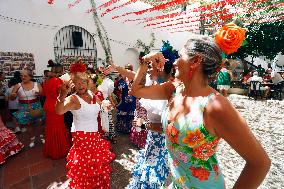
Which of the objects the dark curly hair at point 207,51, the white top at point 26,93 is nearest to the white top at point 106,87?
the white top at point 26,93

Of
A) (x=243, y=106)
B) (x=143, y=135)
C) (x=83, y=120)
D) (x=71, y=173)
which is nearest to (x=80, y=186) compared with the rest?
(x=71, y=173)

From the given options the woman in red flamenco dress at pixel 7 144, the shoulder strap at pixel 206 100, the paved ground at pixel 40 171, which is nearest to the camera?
the shoulder strap at pixel 206 100

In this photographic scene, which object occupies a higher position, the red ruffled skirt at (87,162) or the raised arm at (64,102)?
the raised arm at (64,102)

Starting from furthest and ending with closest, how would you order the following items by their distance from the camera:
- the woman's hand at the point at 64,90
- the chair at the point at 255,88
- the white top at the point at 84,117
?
the chair at the point at 255,88, the white top at the point at 84,117, the woman's hand at the point at 64,90

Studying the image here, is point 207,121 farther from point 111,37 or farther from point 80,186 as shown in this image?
point 111,37

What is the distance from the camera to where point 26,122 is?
659 centimetres

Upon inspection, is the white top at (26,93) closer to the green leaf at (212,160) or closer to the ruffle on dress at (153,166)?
the ruffle on dress at (153,166)

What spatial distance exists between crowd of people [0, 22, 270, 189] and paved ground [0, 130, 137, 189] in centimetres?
23

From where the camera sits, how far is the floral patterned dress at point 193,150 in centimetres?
152

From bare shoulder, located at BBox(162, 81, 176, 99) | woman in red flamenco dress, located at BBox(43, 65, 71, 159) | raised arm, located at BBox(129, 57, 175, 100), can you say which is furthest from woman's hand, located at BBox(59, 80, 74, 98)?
woman in red flamenco dress, located at BBox(43, 65, 71, 159)

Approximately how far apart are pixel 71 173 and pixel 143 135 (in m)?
2.41

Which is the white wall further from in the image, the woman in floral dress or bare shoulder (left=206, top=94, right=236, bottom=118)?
bare shoulder (left=206, top=94, right=236, bottom=118)

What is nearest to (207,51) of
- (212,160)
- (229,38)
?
(229,38)

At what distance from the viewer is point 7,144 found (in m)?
5.02
